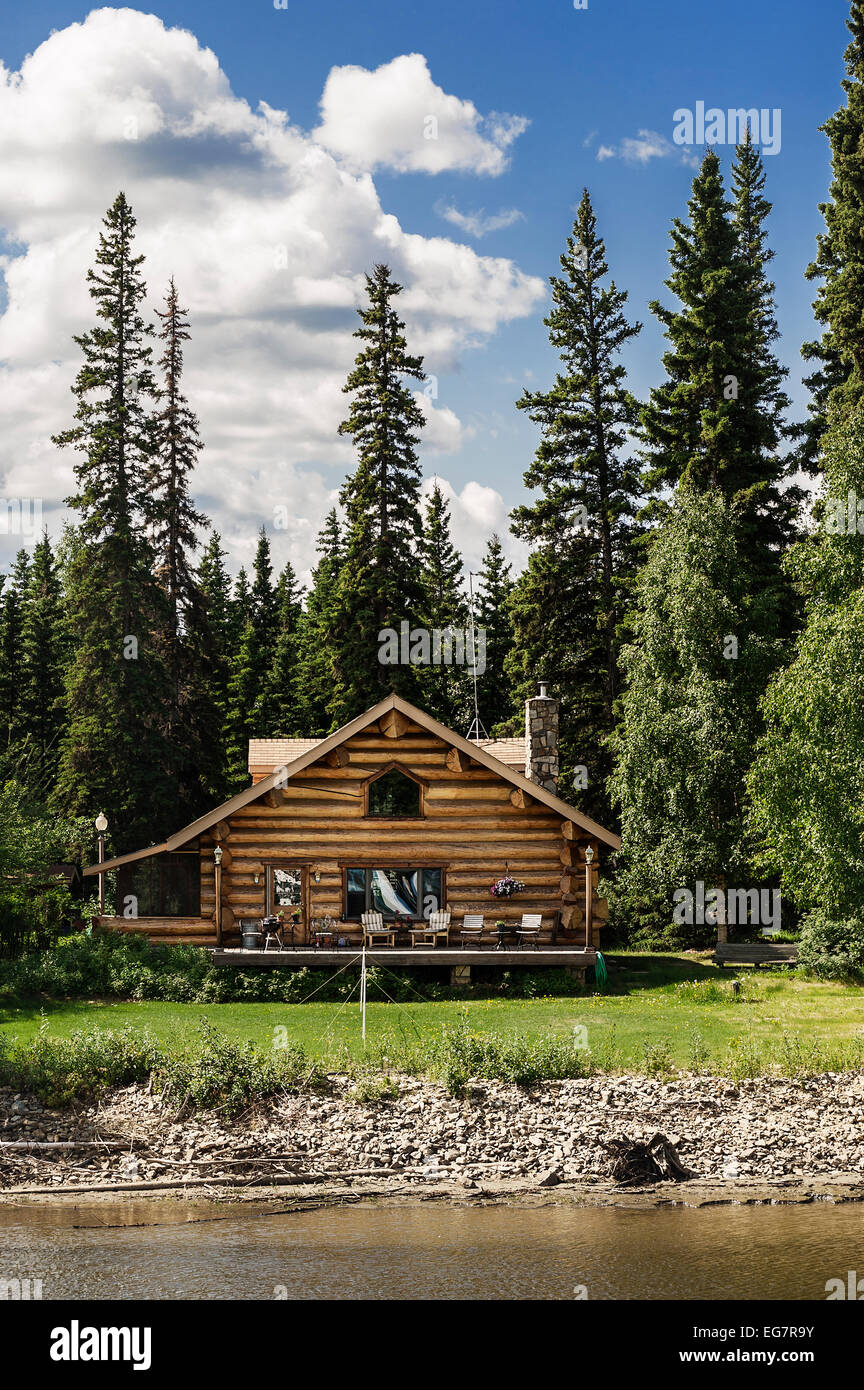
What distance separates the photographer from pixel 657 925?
37.0m

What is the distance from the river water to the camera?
11.4m

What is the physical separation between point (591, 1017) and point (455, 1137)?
7.19 m

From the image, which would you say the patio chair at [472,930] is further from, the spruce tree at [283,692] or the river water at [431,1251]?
the spruce tree at [283,692]

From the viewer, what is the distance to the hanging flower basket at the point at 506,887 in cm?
2759

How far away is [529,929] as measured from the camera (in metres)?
27.8

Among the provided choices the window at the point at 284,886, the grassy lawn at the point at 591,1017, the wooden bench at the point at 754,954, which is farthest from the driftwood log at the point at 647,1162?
the wooden bench at the point at 754,954

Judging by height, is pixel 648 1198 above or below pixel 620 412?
below

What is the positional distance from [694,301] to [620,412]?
5.39 m

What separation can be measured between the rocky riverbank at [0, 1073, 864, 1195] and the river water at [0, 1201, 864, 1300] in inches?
33.9

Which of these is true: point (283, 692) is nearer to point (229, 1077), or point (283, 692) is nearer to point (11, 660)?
point (11, 660)
